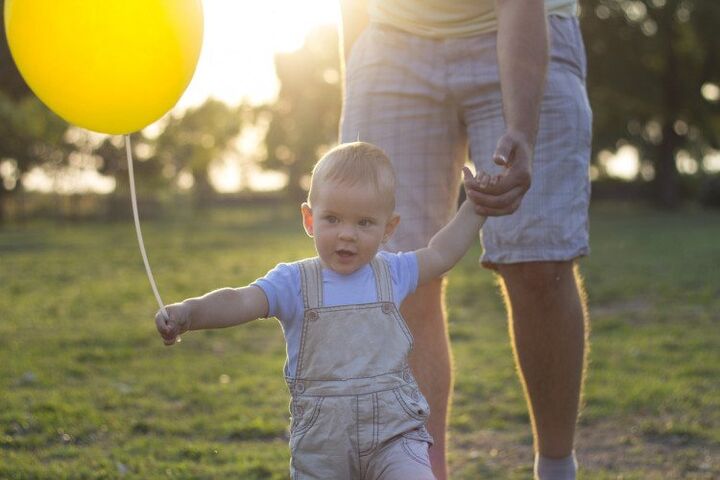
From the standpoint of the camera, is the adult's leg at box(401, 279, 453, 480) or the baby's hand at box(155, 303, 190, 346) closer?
the baby's hand at box(155, 303, 190, 346)

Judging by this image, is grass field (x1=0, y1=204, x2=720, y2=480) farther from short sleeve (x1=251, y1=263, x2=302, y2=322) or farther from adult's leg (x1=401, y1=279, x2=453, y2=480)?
short sleeve (x1=251, y1=263, x2=302, y2=322)

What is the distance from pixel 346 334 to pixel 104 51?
949 millimetres

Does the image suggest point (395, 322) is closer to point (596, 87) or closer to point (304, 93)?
Result: point (596, 87)

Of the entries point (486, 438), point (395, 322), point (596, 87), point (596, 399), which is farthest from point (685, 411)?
point (596, 87)

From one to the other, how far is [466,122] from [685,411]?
92.6 inches

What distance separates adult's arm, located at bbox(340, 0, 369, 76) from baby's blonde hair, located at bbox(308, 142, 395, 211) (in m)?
0.99

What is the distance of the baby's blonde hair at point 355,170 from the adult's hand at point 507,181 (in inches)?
8.6

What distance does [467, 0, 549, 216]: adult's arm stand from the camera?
248 centimetres

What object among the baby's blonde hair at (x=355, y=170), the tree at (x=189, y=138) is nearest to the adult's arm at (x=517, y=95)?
the baby's blonde hair at (x=355, y=170)

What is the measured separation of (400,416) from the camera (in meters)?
→ 2.37

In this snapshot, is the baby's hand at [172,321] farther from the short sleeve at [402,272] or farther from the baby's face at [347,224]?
the short sleeve at [402,272]

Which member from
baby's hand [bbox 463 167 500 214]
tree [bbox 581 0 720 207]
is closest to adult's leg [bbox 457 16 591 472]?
baby's hand [bbox 463 167 500 214]

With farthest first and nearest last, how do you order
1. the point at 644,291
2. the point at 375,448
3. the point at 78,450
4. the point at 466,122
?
the point at 644,291 < the point at 78,450 < the point at 466,122 < the point at 375,448

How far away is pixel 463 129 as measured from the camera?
10.3ft
